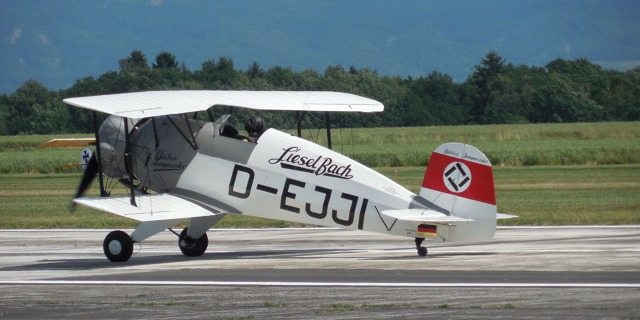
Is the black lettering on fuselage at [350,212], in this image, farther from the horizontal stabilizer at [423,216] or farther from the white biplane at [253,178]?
the horizontal stabilizer at [423,216]

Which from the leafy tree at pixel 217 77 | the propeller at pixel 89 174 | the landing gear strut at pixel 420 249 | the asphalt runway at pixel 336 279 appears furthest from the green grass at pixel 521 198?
the leafy tree at pixel 217 77

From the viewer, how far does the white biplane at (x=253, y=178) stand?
16.4 m

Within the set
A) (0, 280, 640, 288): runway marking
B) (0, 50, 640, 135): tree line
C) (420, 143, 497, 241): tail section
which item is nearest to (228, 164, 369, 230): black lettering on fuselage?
(420, 143, 497, 241): tail section

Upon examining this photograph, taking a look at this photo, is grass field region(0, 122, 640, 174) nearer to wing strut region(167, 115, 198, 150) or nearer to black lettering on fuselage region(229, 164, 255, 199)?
wing strut region(167, 115, 198, 150)

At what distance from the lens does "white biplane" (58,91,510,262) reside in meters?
16.4

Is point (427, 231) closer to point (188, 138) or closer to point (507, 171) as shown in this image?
point (188, 138)

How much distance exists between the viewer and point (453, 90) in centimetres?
9069

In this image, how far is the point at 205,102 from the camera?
59.4 ft

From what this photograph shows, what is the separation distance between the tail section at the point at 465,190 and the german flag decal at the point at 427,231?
0.09 meters

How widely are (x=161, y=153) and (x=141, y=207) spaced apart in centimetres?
149

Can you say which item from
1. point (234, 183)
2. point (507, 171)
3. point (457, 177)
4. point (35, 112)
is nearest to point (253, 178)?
point (234, 183)

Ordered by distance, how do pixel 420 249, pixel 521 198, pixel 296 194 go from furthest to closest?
pixel 521 198
pixel 296 194
pixel 420 249

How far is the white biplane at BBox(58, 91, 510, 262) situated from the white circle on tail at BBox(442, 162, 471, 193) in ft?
0.05

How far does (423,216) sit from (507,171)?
27.1m
